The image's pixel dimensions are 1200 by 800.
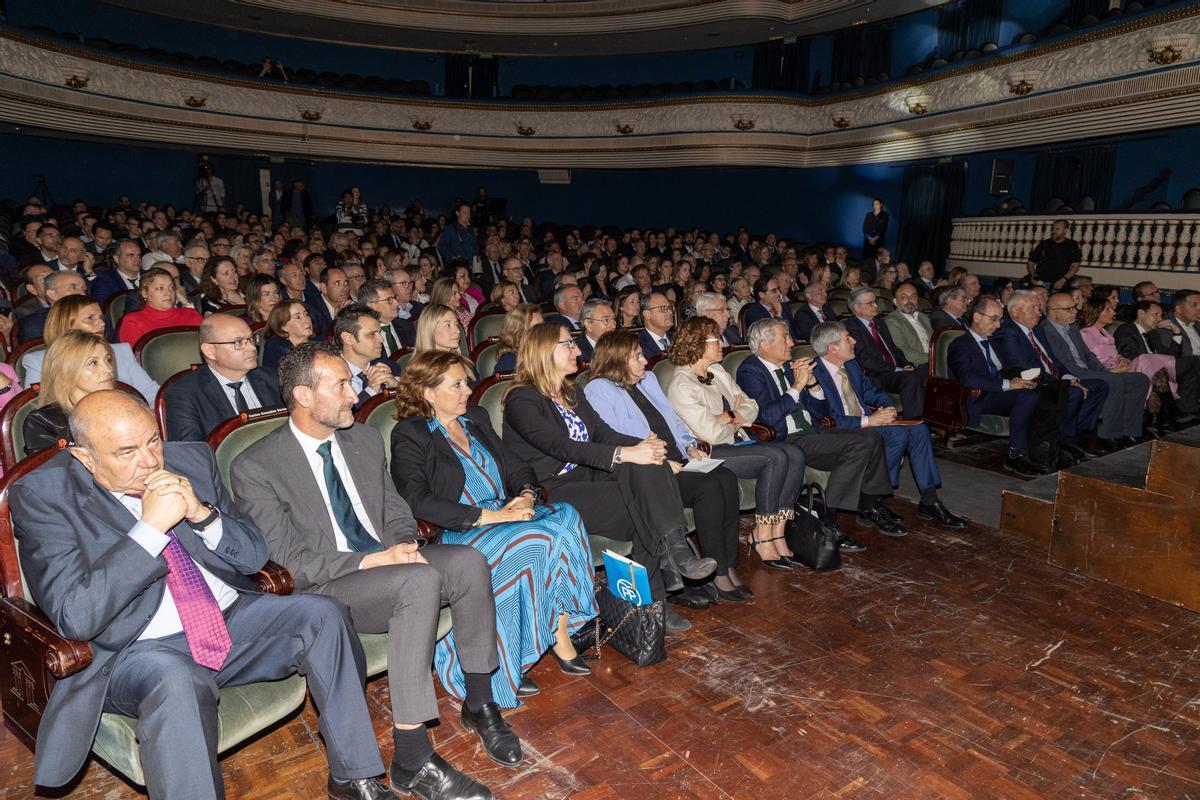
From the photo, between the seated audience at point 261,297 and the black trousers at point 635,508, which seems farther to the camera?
the seated audience at point 261,297

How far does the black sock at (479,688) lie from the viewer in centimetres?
221

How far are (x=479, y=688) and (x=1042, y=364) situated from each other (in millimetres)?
4294

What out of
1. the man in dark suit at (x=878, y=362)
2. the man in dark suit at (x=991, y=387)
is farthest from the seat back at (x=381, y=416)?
the man in dark suit at (x=991, y=387)

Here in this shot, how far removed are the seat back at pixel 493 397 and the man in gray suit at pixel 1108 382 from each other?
3.89m

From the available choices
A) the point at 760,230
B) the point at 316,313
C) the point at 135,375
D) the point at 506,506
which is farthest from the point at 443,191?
the point at 506,506

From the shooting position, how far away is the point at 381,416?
264 cm

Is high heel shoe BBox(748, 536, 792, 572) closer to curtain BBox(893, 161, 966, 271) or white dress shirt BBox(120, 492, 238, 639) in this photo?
white dress shirt BBox(120, 492, 238, 639)

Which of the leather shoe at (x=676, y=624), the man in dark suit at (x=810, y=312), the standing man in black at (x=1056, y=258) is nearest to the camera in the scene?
the leather shoe at (x=676, y=624)

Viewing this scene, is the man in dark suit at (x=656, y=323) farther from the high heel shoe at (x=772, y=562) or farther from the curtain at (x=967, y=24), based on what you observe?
the curtain at (x=967, y=24)

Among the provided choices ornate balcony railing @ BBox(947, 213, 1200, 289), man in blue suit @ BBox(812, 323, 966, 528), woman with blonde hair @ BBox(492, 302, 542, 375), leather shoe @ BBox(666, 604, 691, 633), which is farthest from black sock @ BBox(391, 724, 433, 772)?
ornate balcony railing @ BBox(947, 213, 1200, 289)

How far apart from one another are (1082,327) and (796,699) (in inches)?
175

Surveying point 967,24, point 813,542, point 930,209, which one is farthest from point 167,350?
point 967,24

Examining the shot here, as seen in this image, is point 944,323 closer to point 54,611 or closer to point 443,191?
point 54,611

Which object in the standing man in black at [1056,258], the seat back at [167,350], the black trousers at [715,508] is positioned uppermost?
the standing man in black at [1056,258]
